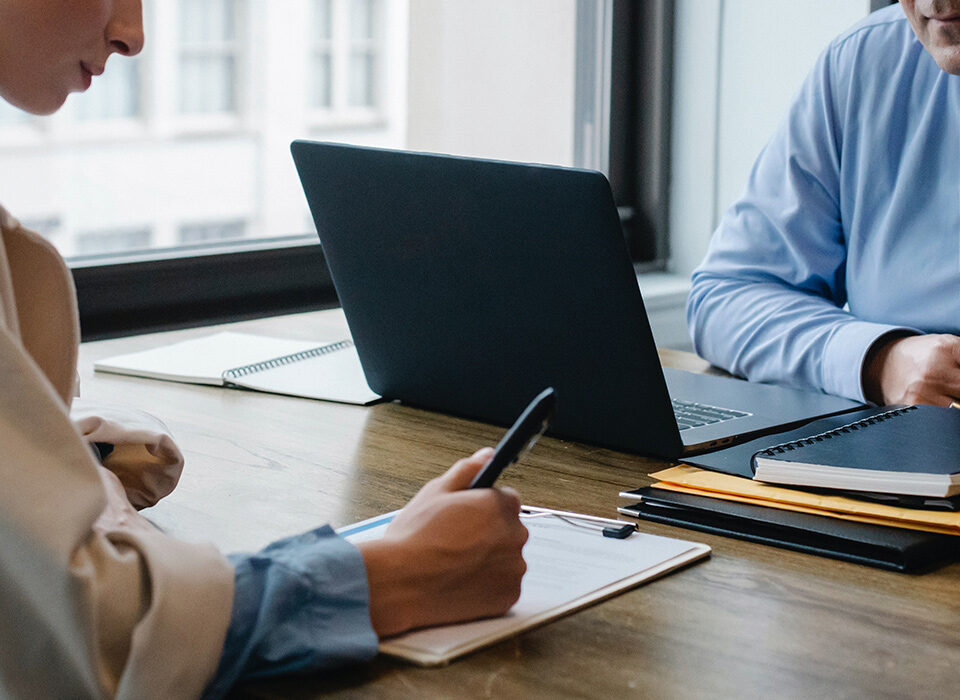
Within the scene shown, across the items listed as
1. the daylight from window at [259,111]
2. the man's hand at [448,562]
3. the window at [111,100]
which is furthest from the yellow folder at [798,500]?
the window at [111,100]

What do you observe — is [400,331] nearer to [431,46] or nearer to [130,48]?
[130,48]

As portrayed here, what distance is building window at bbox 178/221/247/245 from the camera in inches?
89.0

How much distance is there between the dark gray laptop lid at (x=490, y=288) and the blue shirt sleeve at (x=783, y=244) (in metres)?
0.48

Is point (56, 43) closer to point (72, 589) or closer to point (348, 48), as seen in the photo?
point (72, 589)

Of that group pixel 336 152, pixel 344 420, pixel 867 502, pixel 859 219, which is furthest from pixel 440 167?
pixel 859 219

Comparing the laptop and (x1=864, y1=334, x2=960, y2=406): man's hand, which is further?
(x1=864, y1=334, x2=960, y2=406): man's hand

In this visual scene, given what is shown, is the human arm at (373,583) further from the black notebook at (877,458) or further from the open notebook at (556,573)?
the black notebook at (877,458)

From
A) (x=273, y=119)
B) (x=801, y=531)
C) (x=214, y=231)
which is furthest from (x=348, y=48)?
(x=801, y=531)

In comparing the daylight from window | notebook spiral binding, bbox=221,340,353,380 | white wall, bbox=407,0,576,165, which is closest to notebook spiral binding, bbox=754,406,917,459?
notebook spiral binding, bbox=221,340,353,380

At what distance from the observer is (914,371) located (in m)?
1.35

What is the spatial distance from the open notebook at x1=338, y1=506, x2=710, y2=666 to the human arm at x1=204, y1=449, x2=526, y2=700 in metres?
0.01

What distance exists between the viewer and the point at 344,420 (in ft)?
4.34

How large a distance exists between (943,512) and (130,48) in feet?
2.23

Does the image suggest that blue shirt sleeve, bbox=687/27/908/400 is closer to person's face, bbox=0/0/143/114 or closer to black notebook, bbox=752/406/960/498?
black notebook, bbox=752/406/960/498
